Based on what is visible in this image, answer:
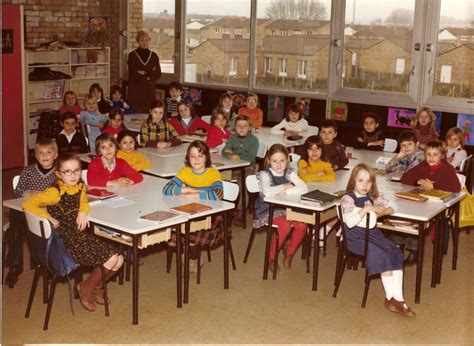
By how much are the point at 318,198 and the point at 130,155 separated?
1982mm

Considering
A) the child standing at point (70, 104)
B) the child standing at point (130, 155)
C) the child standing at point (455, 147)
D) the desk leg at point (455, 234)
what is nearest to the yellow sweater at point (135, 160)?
the child standing at point (130, 155)

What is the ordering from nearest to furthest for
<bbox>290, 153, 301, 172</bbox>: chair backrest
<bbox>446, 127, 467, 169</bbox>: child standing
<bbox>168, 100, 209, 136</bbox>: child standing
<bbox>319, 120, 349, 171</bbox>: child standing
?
<bbox>290, 153, 301, 172</bbox>: chair backrest < <bbox>319, 120, 349, 171</bbox>: child standing < <bbox>446, 127, 467, 169</bbox>: child standing < <bbox>168, 100, 209, 136</bbox>: child standing

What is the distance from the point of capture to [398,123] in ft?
32.8

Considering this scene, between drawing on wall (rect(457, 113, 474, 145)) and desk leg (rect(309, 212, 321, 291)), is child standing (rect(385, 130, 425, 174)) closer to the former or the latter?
desk leg (rect(309, 212, 321, 291))

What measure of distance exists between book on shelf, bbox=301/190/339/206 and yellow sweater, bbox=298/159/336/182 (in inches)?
25.6

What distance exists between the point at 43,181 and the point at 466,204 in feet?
13.0

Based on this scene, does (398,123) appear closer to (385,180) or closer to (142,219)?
(385,180)

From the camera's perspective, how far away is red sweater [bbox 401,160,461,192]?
6.35 meters

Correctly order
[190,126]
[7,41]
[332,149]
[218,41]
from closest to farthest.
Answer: [332,149]
[190,126]
[7,41]
[218,41]

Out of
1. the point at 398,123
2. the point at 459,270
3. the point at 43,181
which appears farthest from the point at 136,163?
the point at 398,123

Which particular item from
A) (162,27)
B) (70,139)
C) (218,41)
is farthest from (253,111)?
(162,27)

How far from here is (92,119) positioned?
31.2 feet

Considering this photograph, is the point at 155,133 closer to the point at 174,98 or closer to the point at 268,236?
the point at 174,98

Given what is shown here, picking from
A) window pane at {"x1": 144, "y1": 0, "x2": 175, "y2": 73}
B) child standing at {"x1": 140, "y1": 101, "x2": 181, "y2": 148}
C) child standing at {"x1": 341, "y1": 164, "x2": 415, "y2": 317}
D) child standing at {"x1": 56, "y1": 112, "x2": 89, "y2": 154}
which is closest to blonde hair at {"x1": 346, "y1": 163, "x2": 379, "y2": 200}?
child standing at {"x1": 341, "y1": 164, "x2": 415, "y2": 317}
